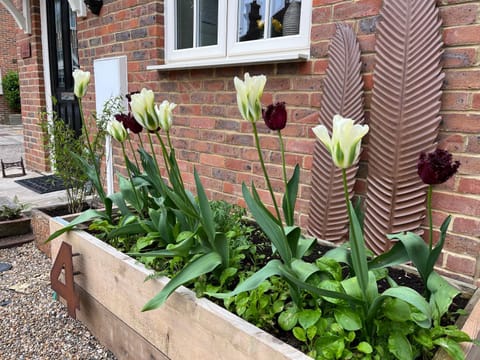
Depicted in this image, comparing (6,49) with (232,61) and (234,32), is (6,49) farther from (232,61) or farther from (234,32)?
(232,61)

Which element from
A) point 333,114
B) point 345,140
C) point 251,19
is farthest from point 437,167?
point 251,19

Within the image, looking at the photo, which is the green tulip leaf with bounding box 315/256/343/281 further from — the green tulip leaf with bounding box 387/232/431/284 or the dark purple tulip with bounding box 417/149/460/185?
the dark purple tulip with bounding box 417/149/460/185

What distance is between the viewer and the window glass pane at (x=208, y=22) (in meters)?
2.44

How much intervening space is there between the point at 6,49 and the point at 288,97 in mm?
17074

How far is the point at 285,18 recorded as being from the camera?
205 cm

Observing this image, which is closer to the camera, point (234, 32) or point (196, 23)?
point (234, 32)

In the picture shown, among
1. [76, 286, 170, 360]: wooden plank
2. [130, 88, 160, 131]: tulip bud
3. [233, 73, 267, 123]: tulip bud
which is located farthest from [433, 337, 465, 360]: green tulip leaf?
[130, 88, 160, 131]: tulip bud

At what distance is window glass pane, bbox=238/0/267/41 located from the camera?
7.14 ft

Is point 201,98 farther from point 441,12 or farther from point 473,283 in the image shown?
point 473,283

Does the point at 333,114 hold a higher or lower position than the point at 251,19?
lower

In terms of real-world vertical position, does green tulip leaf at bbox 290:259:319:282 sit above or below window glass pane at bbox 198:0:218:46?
below

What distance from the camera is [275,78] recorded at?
2035mm

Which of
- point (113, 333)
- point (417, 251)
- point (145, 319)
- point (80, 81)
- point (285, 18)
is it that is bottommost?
point (113, 333)

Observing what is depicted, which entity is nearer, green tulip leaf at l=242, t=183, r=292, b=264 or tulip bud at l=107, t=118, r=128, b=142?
green tulip leaf at l=242, t=183, r=292, b=264
